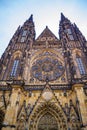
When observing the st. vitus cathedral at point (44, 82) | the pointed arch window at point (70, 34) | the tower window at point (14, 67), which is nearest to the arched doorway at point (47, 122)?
the st. vitus cathedral at point (44, 82)

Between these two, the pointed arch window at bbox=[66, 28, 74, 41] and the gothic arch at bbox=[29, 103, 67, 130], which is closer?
the gothic arch at bbox=[29, 103, 67, 130]

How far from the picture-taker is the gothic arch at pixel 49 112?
38.7 ft

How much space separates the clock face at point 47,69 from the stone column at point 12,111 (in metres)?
3.84

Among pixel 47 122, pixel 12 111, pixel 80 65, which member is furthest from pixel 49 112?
pixel 80 65

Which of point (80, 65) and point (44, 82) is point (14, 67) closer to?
point (44, 82)

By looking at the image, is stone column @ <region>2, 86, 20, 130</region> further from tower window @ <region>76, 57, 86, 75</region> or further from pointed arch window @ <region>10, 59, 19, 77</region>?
tower window @ <region>76, 57, 86, 75</region>

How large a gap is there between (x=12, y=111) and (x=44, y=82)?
4.81 m

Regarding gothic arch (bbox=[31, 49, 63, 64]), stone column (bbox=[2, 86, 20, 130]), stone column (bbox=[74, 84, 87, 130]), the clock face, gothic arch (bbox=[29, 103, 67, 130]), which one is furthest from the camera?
gothic arch (bbox=[31, 49, 63, 64])

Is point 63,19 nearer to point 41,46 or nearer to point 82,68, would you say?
point 41,46

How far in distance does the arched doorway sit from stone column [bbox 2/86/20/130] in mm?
2288

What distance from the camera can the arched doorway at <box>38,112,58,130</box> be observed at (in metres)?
11.9

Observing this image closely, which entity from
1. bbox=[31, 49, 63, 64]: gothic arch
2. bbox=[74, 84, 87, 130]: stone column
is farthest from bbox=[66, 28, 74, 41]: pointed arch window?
bbox=[74, 84, 87, 130]: stone column

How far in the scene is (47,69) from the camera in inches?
655

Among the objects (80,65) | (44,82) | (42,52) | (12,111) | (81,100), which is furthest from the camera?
(42,52)
